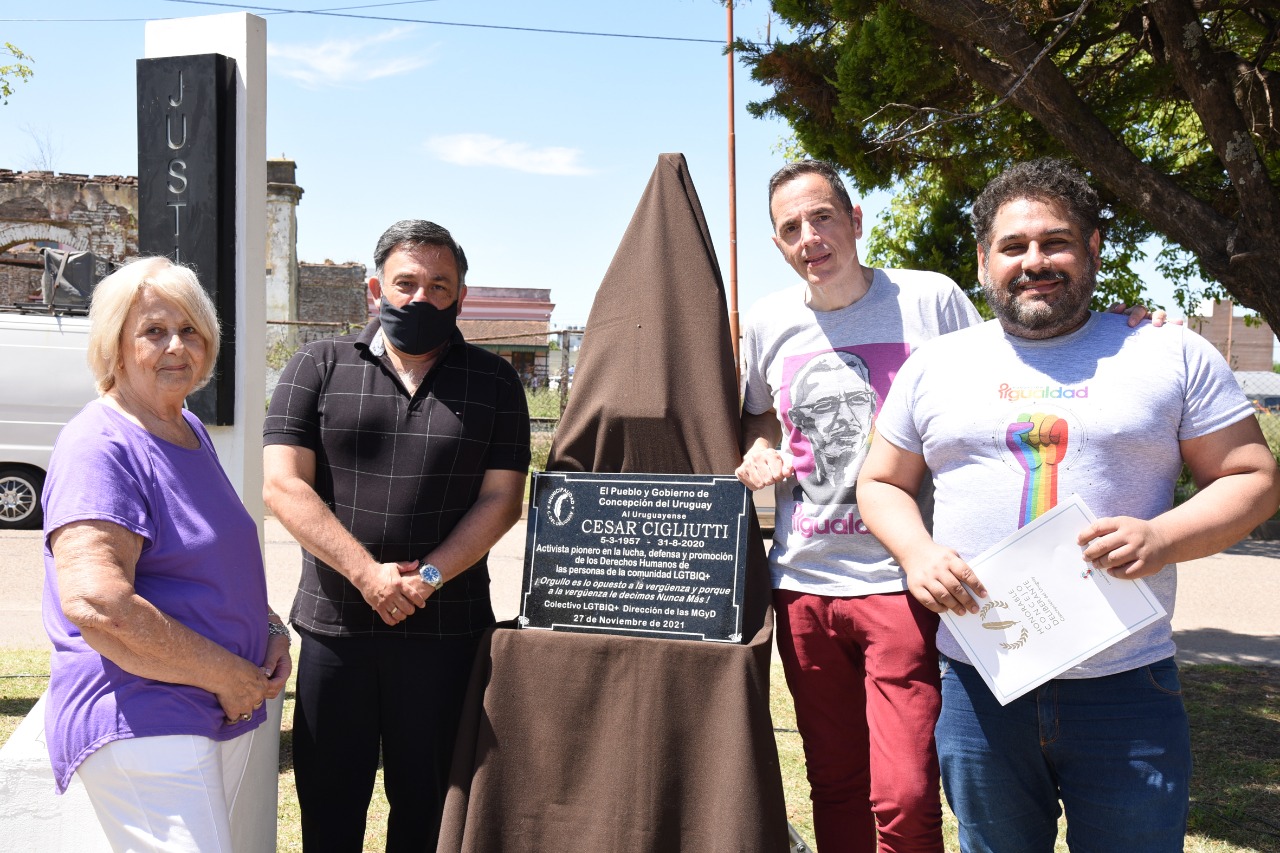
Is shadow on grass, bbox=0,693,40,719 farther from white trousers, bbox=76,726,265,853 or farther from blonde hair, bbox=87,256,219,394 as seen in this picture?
blonde hair, bbox=87,256,219,394

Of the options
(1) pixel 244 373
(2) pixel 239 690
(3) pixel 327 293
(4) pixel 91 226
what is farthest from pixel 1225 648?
(3) pixel 327 293

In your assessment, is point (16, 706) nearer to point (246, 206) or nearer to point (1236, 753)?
point (246, 206)

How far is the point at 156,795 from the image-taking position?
2207mm

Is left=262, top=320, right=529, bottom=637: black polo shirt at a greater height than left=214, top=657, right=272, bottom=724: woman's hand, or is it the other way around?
left=262, top=320, right=529, bottom=637: black polo shirt

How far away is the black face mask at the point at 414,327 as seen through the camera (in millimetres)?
2971

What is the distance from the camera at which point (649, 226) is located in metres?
3.11

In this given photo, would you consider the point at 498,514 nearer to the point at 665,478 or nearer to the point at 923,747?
the point at 665,478

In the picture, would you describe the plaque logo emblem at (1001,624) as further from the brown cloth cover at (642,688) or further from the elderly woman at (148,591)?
the elderly woman at (148,591)

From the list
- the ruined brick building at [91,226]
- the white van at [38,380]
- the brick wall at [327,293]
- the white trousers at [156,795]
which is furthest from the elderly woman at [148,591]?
the brick wall at [327,293]

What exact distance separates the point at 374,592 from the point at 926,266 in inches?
279

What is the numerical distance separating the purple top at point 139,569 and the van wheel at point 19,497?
10383 mm

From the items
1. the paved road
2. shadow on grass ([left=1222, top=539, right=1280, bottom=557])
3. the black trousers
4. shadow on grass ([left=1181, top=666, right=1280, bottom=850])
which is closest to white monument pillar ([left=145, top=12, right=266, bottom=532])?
the black trousers

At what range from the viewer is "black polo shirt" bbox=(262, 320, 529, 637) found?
2941mm

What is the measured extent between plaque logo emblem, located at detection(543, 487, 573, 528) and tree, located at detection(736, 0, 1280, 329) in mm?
2706
